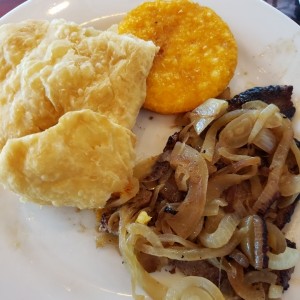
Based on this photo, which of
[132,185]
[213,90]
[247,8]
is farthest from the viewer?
[247,8]

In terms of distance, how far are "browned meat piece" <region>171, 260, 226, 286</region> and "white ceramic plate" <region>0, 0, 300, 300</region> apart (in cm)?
41

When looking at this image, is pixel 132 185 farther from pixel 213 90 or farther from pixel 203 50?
pixel 203 50

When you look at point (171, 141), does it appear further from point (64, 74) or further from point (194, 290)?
point (194, 290)

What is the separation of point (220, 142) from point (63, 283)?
1.46 metres

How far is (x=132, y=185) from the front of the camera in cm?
299

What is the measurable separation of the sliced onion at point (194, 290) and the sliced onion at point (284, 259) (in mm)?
387

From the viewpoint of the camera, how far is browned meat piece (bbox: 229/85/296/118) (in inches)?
129

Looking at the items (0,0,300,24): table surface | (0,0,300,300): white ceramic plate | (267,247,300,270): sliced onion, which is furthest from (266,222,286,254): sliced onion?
(0,0,300,24): table surface

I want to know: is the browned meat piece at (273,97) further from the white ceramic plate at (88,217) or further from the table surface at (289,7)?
the table surface at (289,7)

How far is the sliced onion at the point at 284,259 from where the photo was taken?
2.67 m

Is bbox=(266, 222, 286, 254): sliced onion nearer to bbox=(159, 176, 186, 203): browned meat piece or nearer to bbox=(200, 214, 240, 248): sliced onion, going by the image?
bbox=(200, 214, 240, 248): sliced onion

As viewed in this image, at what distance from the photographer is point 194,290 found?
2.66 metres

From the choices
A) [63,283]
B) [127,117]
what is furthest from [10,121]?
[63,283]

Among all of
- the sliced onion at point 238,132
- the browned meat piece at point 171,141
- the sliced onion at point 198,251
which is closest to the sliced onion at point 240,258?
the sliced onion at point 198,251
